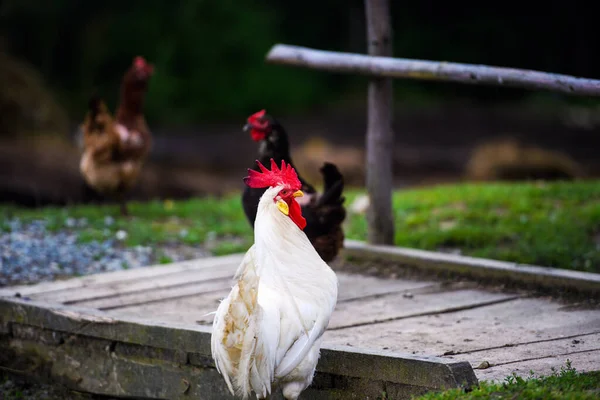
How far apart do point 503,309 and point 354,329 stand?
2.96 ft

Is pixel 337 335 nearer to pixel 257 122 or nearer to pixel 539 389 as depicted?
pixel 539 389

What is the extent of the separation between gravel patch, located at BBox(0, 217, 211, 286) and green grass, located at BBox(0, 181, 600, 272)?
17cm

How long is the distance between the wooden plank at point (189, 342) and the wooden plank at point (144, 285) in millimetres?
318

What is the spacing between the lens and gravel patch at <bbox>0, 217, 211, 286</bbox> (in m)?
6.53

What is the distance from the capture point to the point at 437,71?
5.82 meters

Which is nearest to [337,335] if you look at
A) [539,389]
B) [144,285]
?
[539,389]

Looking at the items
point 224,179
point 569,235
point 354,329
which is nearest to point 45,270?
point 354,329

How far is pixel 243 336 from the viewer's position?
11.3 ft

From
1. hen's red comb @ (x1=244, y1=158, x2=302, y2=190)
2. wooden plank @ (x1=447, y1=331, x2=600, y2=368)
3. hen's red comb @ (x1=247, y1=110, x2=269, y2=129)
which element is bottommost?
wooden plank @ (x1=447, y1=331, x2=600, y2=368)

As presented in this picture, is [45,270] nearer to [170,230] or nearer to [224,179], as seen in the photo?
[170,230]

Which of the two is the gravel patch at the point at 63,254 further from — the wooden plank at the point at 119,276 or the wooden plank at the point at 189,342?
the wooden plank at the point at 189,342

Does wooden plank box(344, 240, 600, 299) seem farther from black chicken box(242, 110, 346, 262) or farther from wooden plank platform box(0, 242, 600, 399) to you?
black chicken box(242, 110, 346, 262)

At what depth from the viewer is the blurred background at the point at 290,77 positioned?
15.0 m

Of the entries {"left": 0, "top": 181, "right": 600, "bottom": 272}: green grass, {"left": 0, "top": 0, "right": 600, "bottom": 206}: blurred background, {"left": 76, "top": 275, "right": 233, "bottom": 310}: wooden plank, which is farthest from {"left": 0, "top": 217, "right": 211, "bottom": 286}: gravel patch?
{"left": 0, "top": 0, "right": 600, "bottom": 206}: blurred background
